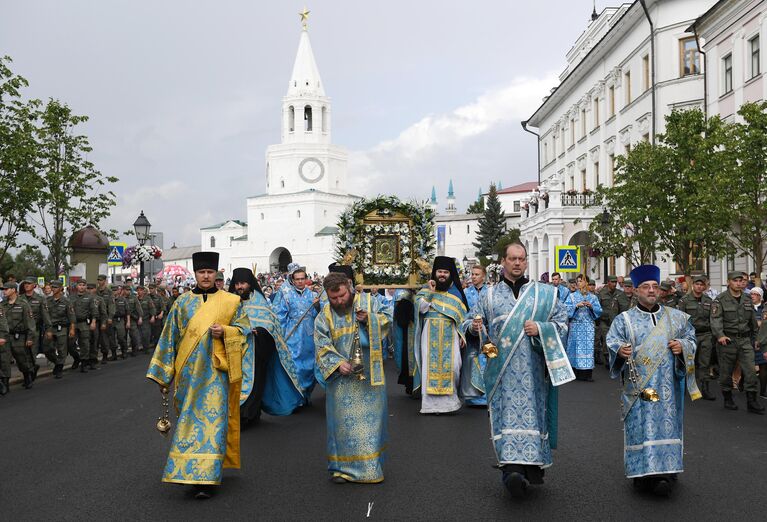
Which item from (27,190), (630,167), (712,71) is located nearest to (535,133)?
(712,71)

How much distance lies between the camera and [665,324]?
7.25 m

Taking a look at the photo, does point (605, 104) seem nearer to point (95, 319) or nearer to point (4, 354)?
point (95, 319)

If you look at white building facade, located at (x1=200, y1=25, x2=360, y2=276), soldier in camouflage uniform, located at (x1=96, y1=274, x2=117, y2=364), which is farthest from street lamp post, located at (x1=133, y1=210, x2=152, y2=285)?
white building facade, located at (x1=200, y1=25, x2=360, y2=276)

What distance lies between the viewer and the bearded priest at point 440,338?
11492mm

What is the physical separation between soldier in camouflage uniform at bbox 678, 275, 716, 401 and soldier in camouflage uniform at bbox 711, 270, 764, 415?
1017 millimetres

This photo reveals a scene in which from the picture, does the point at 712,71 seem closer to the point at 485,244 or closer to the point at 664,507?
the point at 664,507

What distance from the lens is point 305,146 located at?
106688 mm

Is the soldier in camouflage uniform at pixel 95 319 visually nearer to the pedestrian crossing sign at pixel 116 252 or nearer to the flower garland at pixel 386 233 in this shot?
the pedestrian crossing sign at pixel 116 252

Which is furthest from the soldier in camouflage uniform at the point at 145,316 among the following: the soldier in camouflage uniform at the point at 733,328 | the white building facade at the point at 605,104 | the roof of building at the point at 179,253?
the roof of building at the point at 179,253

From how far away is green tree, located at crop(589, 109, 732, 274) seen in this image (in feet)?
70.3

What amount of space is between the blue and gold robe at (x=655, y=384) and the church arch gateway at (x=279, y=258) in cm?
9930

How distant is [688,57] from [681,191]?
1554 cm

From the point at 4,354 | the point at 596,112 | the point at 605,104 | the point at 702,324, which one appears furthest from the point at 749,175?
the point at 596,112

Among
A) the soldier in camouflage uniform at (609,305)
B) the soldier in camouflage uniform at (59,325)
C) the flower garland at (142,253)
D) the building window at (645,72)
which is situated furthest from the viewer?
the building window at (645,72)
